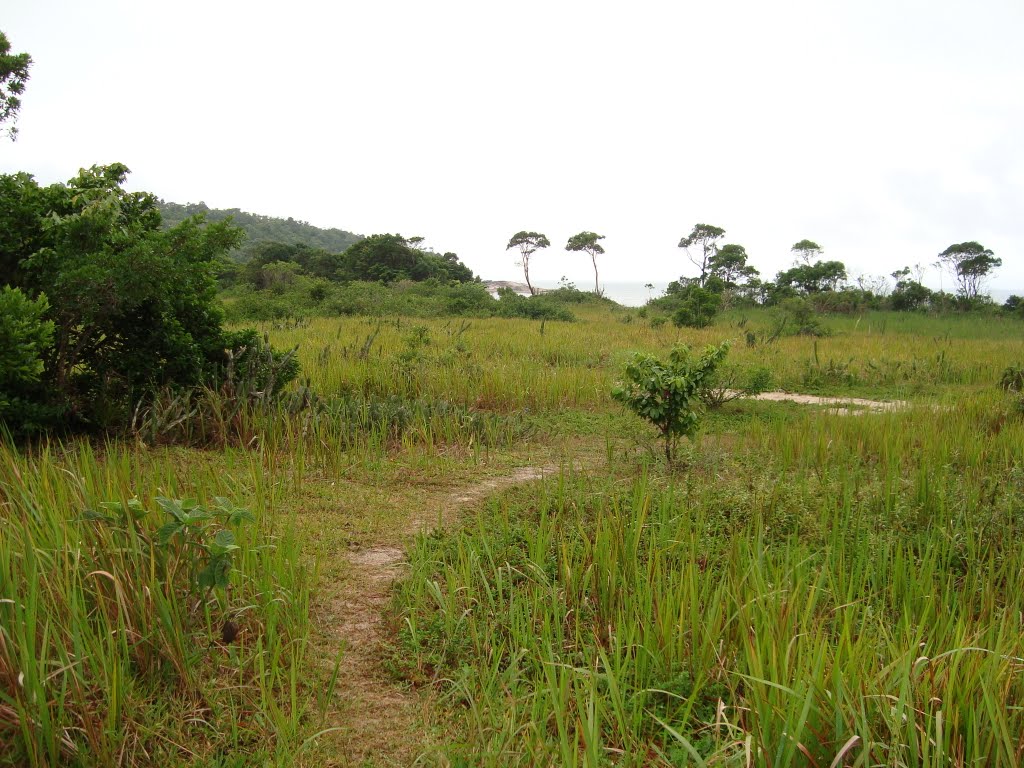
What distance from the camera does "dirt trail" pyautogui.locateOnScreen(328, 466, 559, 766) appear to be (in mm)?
2266

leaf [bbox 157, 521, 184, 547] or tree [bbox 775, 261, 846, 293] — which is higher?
tree [bbox 775, 261, 846, 293]

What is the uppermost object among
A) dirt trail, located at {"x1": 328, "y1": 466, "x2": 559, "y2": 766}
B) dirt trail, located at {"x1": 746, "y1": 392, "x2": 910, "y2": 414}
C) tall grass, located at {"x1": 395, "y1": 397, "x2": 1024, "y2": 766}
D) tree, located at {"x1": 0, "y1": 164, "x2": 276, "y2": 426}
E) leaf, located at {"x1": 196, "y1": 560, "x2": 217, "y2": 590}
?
tree, located at {"x1": 0, "y1": 164, "x2": 276, "y2": 426}

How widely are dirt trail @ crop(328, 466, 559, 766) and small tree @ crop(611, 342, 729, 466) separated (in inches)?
85.1

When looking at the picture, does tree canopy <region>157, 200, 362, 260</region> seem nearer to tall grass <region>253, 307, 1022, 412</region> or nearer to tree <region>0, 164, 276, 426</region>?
tall grass <region>253, 307, 1022, 412</region>

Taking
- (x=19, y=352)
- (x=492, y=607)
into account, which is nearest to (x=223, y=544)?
(x=492, y=607)

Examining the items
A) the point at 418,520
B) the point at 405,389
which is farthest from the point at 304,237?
the point at 418,520

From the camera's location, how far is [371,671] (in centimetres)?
269

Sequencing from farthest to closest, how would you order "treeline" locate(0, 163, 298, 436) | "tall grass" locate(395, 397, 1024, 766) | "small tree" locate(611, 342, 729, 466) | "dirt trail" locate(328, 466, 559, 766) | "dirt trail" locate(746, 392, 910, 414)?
"dirt trail" locate(746, 392, 910, 414), "small tree" locate(611, 342, 729, 466), "treeline" locate(0, 163, 298, 436), "dirt trail" locate(328, 466, 559, 766), "tall grass" locate(395, 397, 1024, 766)

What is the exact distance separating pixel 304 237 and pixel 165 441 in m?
58.4

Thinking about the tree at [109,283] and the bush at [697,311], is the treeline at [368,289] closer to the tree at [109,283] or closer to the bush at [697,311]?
the bush at [697,311]

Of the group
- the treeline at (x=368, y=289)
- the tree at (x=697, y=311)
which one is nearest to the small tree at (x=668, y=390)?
the treeline at (x=368, y=289)

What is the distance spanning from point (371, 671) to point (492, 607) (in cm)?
57

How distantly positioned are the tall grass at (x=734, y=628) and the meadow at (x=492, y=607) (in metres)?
0.02

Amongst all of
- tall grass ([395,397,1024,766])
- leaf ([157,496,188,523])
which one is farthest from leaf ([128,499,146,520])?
tall grass ([395,397,1024,766])
